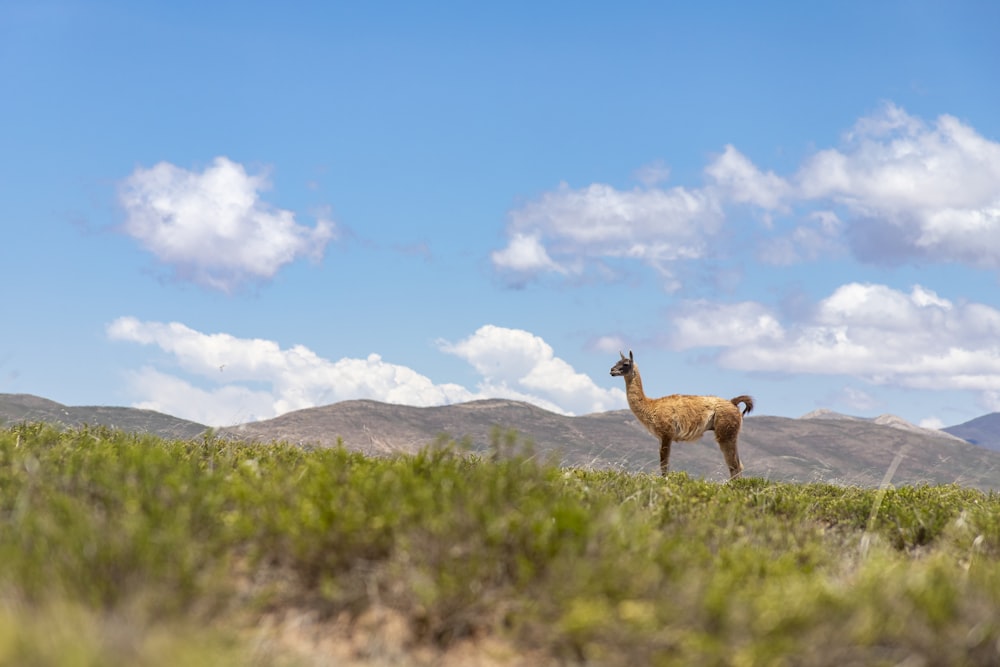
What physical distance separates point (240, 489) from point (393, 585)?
1466 mm

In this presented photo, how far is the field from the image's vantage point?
4.39 m

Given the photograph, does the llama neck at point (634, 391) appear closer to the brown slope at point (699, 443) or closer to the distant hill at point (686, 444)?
the distant hill at point (686, 444)

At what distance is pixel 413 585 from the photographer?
4906mm

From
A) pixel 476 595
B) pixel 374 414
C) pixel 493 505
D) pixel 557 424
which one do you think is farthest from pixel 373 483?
pixel 557 424

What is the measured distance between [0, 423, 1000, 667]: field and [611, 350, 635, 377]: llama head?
13143mm

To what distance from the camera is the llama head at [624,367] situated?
64.8 ft

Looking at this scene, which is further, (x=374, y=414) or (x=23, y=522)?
(x=374, y=414)

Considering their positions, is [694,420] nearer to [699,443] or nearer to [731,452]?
[731,452]

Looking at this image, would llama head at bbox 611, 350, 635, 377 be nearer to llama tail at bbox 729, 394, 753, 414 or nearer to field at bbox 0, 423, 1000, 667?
llama tail at bbox 729, 394, 753, 414

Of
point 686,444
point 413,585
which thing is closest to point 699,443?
point 686,444

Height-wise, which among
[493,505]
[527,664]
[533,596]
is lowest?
[527,664]

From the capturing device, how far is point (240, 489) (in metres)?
5.89

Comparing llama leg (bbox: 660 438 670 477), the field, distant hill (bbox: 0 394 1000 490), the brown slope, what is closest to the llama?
llama leg (bbox: 660 438 670 477)

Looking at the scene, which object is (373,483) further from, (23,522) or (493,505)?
(23,522)
